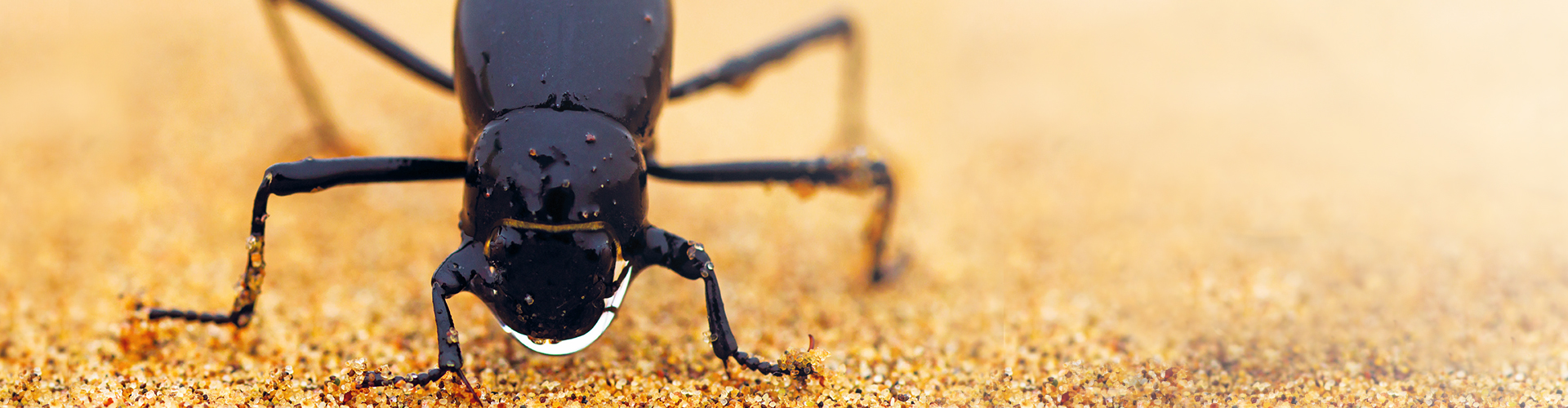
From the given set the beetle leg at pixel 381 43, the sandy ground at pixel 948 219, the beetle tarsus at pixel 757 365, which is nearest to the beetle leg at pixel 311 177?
the sandy ground at pixel 948 219

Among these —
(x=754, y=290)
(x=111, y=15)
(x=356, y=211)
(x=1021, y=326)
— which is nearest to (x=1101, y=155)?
(x=1021, y=326)

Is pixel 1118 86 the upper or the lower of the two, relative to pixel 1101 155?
upper

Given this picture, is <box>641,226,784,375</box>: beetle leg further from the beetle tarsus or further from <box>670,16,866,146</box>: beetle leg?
<box>670,16,866,146</box>: beetle leg

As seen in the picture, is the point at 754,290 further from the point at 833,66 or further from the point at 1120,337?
the point at 833,66

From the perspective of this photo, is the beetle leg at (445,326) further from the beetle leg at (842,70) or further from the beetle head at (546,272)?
the beetle leg at (842,70)

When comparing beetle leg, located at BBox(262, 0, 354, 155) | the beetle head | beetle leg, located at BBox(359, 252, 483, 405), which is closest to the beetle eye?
the beetle head

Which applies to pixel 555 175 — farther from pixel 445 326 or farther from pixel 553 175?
pixel 445 326
